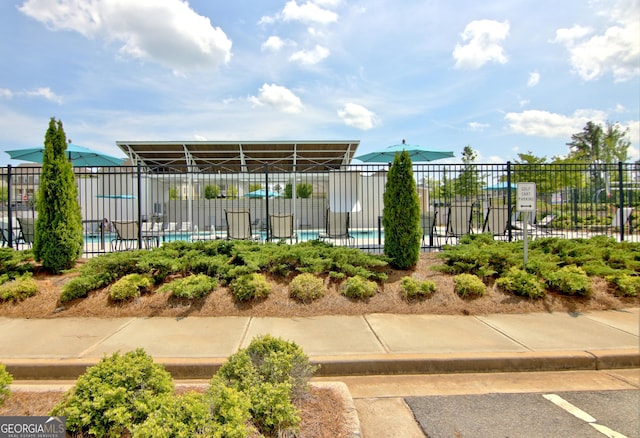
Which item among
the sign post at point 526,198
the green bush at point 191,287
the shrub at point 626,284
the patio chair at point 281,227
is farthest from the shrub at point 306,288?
the shrub at point 626,284

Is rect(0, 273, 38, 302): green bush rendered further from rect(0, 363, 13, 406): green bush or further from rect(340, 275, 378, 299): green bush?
rect(340, 275, 378, 299): green bush

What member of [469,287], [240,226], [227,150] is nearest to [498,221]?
[469,287]

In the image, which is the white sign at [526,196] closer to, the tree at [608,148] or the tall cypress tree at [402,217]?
the tall cypress tree at [402,217]

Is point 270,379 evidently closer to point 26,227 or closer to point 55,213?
point 55,213

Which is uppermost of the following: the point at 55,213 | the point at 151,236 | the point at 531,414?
the point at 55,213

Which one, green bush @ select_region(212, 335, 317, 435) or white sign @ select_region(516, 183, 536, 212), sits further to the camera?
white sign @ select_region(516, 183, 536, 212)

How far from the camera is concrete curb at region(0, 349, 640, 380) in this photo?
345 centimetres

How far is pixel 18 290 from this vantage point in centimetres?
→ 524

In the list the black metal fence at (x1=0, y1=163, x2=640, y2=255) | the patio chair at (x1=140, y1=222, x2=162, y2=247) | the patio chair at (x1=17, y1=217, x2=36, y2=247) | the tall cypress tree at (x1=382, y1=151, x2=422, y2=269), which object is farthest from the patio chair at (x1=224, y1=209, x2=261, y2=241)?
the patio chair at (x1=17, y1=217, x2=36, y2=247)

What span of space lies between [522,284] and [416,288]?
1709 millimetres

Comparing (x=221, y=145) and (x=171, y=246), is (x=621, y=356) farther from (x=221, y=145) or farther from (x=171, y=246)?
(x=221, y=145)

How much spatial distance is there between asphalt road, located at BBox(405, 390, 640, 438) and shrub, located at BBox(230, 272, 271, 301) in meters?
2.82

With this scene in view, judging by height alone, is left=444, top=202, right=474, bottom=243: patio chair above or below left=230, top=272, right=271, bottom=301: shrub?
above

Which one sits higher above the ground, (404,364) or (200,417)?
(200,417)
